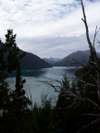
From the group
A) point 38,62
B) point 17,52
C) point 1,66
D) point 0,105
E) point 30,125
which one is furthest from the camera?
point 38,62

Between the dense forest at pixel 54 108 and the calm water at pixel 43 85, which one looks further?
the calm water at pixel 43 85

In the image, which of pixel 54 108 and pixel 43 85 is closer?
pixel 54 108

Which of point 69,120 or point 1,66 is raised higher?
point 1,66

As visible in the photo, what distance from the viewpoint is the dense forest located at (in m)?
5.43

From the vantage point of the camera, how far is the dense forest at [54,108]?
5425 millimetres

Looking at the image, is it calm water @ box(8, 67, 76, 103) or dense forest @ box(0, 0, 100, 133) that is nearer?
dense forest @ box(0, 0, 100, 133)

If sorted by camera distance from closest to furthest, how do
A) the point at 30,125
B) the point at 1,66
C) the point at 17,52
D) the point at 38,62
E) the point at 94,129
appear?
the point at 30,125 → the point at 94,129 → the point at 1,66 → the point at 17,52 → the point at 38,62

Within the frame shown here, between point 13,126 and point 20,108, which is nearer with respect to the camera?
point 13,126

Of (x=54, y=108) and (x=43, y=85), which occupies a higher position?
(x=54, y=108)

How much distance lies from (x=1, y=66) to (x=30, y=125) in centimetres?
213

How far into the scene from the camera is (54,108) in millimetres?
6227

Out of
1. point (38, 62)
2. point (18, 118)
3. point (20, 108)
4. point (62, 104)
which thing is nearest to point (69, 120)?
point (62, 104)

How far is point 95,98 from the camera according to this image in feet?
22.7

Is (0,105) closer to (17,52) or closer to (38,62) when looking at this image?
(17,52)
